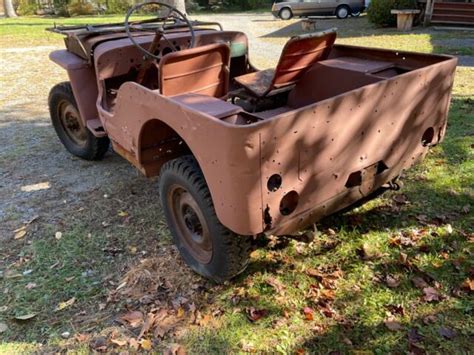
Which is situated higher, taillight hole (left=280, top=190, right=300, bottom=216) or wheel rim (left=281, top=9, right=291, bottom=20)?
taillight hole (left=280, top=190, right=300, bottom=216)

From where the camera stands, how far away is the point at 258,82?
3.93 metres

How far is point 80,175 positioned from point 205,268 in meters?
2.35

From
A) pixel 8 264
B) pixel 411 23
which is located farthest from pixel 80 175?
pixel 411 23

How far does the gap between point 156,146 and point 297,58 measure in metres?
1.22

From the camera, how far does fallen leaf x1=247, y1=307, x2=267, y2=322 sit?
8.82 ft

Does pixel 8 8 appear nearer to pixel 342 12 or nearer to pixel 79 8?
pixel 79 8

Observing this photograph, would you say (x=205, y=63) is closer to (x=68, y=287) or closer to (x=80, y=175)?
(x=68, y=287)

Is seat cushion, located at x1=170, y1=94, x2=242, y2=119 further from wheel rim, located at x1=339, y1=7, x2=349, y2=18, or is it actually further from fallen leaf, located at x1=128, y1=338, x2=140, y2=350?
wheel rim, located at x1=339, y1=7, x2=349, y2=18

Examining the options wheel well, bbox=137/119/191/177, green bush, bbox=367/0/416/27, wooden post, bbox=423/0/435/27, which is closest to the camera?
wheel well, bbox=137/119/191/177

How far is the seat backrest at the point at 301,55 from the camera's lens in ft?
10.4

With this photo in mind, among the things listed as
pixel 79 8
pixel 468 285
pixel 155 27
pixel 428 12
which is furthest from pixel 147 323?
pixel 79 8

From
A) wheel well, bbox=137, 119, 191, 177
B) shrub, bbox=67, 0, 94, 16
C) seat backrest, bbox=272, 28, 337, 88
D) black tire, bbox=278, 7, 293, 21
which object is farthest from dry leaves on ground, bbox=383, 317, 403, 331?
shrub, bbox=67, 0, 94, 16

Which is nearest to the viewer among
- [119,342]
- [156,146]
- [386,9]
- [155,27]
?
[119,342]

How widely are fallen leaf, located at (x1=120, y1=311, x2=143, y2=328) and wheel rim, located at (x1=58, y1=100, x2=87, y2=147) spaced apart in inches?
104
